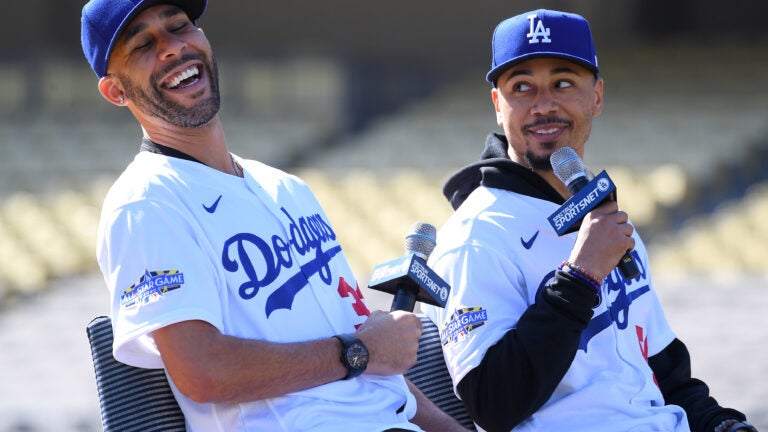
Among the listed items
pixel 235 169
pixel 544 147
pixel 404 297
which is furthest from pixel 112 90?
pixel 544 147

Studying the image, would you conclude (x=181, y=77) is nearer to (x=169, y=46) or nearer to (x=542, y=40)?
(x=169, y=46)

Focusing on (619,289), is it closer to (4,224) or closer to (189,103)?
(189,103)

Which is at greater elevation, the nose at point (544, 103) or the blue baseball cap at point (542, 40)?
the blue baseball cap at point (542, 40)

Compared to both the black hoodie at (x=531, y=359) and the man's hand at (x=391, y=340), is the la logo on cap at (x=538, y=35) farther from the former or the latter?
the man's hand at (x=391, y=340)

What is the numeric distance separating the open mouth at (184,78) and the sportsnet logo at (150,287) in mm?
492

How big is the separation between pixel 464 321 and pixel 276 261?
0.48m

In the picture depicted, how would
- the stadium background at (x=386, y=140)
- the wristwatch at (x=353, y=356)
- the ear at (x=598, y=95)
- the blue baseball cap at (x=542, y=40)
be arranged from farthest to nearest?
1. the stadium background at (x=386, y=140)
2. the ear at (x=598, y=95)
3. the blue baseball cap at (x=542, y=40)
4. the wristwatch at (x=353, y=356)

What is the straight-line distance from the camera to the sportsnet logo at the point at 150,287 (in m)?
2.22

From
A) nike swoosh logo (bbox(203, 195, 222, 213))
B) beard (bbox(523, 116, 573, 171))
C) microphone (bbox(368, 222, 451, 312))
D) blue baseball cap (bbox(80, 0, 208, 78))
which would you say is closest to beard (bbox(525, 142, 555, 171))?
beard (bbox(523, 116, 573, 171))

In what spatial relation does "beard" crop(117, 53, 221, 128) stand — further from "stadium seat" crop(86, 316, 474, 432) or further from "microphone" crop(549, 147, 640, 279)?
"microphone" crop(549, 147, 640, 279)

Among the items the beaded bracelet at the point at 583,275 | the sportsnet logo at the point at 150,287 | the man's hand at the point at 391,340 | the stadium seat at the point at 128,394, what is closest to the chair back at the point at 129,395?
the stadium seat at the point at 128,394

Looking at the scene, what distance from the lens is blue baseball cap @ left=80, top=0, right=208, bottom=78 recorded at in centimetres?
246

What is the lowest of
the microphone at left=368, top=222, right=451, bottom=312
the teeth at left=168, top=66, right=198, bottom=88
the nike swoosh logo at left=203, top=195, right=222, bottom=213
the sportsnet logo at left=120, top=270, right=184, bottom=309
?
the sportsnet logo at left=120, top=270, right=184, bottom=309

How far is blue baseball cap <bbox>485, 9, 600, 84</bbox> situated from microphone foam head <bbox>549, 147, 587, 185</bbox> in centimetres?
34
